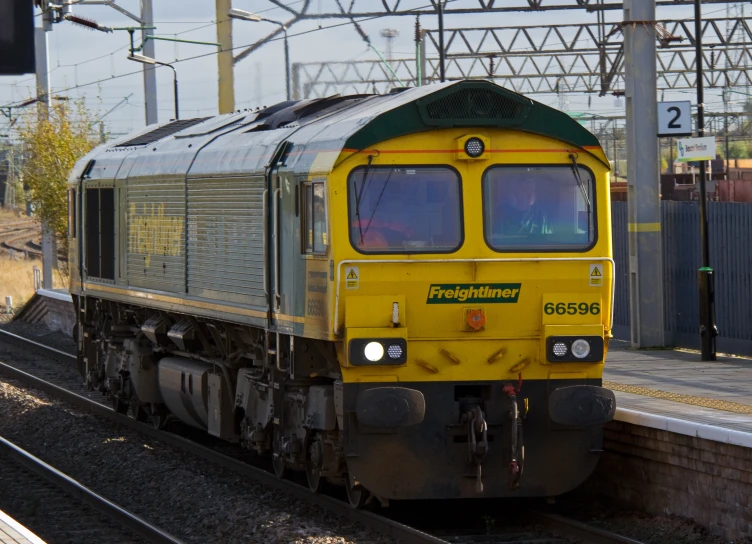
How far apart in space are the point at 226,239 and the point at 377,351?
3121 millimetres

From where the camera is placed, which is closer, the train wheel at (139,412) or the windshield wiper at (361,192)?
the windshield wiper at (361,192)

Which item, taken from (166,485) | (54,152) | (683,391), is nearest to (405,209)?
(166,485)

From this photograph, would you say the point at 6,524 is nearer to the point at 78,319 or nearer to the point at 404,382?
the point at 404,382

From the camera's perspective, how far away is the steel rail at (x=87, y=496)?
11266 mm

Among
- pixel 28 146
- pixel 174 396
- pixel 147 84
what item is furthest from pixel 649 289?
pixel 28 146

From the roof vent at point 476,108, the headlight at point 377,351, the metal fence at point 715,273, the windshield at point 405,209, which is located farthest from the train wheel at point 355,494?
the metal fence at point 715,273

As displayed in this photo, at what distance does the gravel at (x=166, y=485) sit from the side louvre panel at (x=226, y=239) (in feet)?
6.13

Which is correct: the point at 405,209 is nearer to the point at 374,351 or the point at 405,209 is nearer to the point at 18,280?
the point at 374,351

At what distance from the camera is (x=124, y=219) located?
16703mm

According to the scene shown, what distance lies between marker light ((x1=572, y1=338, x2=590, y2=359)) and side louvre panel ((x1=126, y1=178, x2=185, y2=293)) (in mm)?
5048

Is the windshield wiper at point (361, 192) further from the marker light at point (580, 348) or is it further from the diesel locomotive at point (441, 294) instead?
the marker light at point (580, 348)

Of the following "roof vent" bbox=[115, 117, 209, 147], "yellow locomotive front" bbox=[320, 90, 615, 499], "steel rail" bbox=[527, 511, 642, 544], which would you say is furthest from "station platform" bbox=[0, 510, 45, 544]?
"roof vent" bbox=[115, 117, 209, 147]

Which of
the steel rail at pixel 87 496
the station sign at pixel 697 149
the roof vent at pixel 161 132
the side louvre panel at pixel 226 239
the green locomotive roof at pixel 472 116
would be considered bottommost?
the steel rail at pixel 87 496

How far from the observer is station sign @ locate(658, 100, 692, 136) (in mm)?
19438
